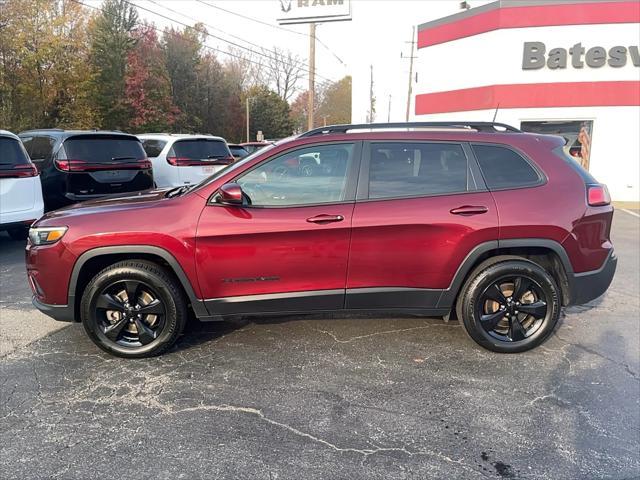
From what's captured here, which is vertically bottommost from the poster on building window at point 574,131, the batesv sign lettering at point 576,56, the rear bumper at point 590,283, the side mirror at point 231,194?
the rear bumper at point 590,283

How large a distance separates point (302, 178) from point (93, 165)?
5.24 m

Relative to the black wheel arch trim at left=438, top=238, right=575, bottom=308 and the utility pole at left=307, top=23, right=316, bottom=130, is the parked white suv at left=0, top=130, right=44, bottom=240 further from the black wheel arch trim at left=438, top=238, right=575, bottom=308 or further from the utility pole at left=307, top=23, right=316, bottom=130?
the utility pole at left=307, top=23, right=316, bottom=130

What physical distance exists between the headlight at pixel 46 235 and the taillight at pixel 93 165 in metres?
4.19

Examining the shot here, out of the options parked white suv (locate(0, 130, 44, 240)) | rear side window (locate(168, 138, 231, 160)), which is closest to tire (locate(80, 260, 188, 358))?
parked white suv (locate(0, 130, 44, 240))

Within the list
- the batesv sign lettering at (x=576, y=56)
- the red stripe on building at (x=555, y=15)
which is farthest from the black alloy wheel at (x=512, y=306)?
the red stripe on building at (x=555, y=15)

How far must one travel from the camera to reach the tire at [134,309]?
3607mm

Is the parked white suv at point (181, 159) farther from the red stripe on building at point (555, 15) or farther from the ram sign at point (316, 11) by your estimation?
the ram sign at point (316, 11)

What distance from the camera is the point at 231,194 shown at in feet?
11.3

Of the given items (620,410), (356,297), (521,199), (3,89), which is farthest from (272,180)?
(3,89)

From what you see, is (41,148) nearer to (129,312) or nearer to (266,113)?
(129,312)

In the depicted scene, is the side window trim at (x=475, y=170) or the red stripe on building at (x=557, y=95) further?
the red stripe on building at (x=557, y=95)

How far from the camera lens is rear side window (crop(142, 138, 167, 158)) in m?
9.92

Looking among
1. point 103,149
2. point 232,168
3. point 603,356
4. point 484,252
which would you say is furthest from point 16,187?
point 603,356

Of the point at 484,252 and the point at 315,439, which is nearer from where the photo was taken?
Result: the point at 315,439
